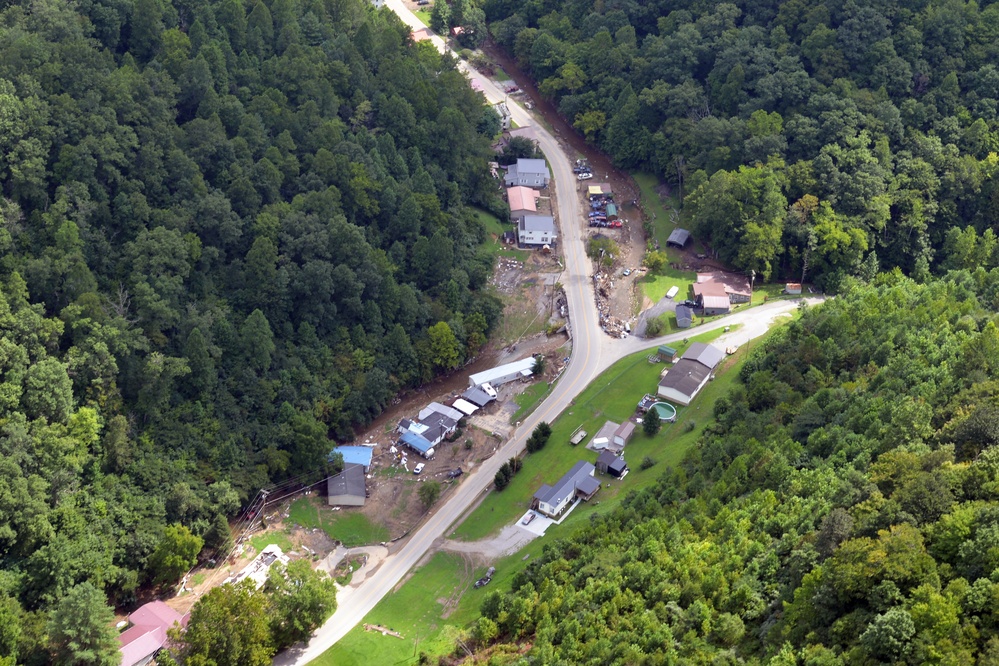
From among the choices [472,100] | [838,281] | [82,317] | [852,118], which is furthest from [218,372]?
[852,118]

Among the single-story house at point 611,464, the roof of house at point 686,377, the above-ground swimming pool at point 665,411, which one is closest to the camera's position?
the single-story house at point 611,464

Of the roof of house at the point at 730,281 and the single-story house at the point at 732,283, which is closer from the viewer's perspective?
the single-story house at the point at 732,283

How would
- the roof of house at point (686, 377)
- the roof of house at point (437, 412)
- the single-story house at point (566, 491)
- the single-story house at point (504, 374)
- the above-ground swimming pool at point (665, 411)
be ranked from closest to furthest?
the single-story house at point (566, 491), the above-ground swimming pool at point (665, 411), the roof of house at point (686, 377), the roof of house at point (437, 412), the single-story house at point (504, 374)

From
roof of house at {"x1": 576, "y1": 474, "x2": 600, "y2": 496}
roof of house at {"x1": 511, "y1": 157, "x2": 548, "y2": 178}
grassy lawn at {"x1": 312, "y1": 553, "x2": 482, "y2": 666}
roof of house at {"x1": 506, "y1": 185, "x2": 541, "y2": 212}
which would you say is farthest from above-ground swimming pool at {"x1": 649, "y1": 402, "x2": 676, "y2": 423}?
roof of house at {"x1": 511, "y1": 157, "x2": 548, "y2": 178}

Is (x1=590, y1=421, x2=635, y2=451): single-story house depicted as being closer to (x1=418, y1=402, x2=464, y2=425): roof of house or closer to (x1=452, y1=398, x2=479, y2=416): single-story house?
(x1=452, y1=398, x2=479, y2=416): single-story house

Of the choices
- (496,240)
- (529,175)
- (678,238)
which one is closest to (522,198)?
(529,175)

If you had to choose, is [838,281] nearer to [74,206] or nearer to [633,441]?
[633,441]

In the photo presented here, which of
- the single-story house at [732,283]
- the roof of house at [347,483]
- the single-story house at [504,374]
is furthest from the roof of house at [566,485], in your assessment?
the single-story house at [732,283]

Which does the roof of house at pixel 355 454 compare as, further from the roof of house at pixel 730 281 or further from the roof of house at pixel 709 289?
the roof of house at pixel 730 281
